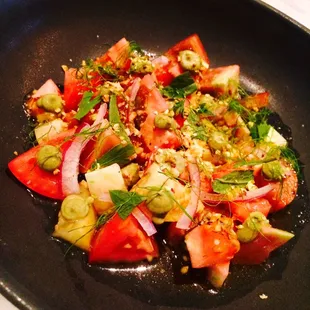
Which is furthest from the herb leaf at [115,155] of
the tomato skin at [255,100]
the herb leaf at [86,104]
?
the tomato skin at [255,100]

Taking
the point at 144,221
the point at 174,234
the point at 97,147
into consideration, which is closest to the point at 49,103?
the point at 97,147

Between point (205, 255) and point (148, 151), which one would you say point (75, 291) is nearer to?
point (205, 255)

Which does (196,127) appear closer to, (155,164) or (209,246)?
(155,164)

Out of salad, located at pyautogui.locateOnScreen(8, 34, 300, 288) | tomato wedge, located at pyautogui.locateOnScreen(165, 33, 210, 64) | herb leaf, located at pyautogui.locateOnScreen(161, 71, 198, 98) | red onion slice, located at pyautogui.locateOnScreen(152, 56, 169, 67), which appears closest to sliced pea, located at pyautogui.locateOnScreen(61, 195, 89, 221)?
salad, located at pyautogui.locateOnScreen(8, 34, 300, 288)

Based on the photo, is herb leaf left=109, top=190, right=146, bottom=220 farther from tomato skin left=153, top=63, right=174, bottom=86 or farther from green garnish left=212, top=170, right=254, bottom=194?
tomato skin left=153, top=63, right=174, bottom=86

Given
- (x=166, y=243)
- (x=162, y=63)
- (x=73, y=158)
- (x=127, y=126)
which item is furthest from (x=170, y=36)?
(x=166, y=243)

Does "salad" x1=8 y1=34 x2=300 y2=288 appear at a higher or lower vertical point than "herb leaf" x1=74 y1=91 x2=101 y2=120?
lower
